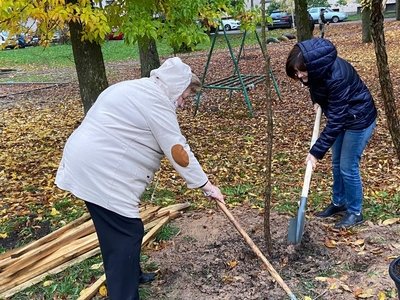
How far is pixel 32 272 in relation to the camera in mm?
3768

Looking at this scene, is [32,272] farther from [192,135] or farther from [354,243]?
[192,135]

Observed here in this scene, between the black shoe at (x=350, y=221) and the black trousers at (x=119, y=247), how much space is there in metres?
1.90

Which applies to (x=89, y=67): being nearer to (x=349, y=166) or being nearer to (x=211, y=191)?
Result: (x=349, y=166)

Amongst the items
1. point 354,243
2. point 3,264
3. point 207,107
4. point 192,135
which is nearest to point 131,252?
point 3,264

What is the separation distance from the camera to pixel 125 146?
2834mm

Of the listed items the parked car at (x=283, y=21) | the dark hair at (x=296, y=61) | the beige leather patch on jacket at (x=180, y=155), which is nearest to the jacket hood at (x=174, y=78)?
the beige leather patch on jacket at (x=180, y=155)

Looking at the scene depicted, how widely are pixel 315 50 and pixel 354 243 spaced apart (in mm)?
1477

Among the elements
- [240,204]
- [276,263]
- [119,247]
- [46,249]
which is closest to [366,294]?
[276,263]

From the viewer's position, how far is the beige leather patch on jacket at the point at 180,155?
112 inches

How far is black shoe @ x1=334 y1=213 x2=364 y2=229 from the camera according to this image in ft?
13.8

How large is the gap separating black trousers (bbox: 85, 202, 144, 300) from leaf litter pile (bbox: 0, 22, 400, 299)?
1.58ft

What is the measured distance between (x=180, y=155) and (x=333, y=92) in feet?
4.86

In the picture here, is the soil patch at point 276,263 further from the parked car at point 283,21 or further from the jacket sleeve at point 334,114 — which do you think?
the parked car at point 283,21

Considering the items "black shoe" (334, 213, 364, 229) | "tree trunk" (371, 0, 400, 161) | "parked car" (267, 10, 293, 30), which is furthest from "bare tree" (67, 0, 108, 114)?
"parked car" (267, 10, 293, 30)
